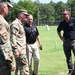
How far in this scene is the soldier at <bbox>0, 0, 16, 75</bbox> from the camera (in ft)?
20.5

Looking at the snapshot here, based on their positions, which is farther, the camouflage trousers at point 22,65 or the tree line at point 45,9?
the tree line at point 45,9

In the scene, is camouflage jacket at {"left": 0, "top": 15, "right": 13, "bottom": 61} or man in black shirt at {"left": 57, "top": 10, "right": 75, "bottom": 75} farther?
man in black shirt at {"left": 57, "top": 10, "right": 75, "bottom": 75}

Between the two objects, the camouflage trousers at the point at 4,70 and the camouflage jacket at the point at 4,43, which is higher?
the camouflage jacket at the point at 4,43

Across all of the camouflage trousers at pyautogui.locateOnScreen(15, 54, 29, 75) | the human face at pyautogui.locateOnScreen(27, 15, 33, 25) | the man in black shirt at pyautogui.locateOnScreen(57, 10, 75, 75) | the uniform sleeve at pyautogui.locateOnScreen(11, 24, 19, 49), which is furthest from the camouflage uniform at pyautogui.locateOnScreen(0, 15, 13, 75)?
the man in black shirt at pyautogui.locateOnScreen(57, 10, 75, 75)

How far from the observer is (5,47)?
20.5 feet

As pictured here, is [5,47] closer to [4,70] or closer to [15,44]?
[4,70]

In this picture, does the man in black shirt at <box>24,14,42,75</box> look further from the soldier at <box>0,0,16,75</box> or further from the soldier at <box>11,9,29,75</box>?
the soldier at <box>0,0,16,75</box>

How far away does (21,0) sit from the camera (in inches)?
4540

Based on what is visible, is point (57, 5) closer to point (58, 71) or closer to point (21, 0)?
point (21, 0)

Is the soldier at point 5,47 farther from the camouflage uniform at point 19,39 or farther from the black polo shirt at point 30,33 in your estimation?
the black polo shirt at point 30,33

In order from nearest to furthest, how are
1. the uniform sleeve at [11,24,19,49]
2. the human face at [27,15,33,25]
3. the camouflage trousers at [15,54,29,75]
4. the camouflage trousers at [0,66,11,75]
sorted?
the camouflage trousers at [0,66,11,75]
the uniform sleeve at [11,24,19,49]
the camouflage trousers at [15,54,29,75]
the human face at [27,15,33,25]

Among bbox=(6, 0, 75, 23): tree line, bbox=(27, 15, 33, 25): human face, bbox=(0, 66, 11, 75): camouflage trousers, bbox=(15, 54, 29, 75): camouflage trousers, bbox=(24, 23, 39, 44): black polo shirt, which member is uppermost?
bbox=(27, 15, 33, 25): human face

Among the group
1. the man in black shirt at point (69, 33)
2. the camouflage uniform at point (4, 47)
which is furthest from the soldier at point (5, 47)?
the man in black shirt at point (69, 33)

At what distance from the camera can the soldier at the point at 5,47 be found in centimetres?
626
